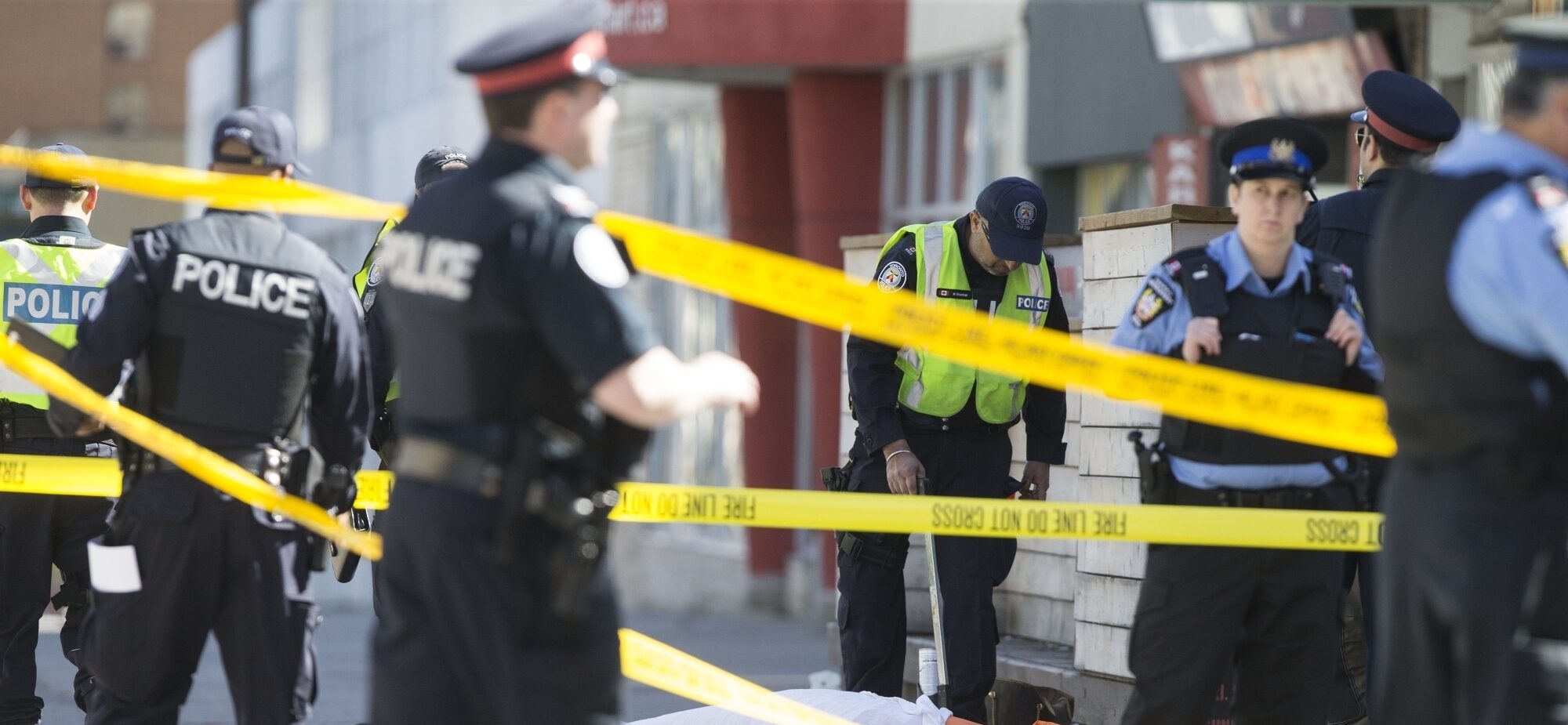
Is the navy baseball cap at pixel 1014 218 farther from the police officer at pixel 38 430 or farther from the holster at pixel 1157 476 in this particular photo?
the police officer at pixel 38 430

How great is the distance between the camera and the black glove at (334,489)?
17.8 feet

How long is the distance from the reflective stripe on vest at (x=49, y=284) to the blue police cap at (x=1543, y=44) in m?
4.74

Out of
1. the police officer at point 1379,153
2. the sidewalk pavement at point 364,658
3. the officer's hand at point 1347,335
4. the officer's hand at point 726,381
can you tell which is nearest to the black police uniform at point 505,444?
the officer's hand at point 726,381

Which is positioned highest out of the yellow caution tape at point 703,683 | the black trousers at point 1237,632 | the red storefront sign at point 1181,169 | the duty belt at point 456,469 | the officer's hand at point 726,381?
the red storefront sign at point 1181,169

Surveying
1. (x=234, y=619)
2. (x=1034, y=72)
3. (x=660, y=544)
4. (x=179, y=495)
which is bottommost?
(x=660, y=544)

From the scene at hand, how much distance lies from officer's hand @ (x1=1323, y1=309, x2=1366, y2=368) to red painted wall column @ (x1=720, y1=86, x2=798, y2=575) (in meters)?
12.3

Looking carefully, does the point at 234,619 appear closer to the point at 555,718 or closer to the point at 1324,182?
the point at 555,718

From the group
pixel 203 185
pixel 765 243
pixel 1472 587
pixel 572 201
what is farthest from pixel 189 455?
pixel 765 243

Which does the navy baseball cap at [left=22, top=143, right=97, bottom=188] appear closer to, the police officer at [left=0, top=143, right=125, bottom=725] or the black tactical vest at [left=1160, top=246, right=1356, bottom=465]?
the police officer at [left=0, top=143, right=125, bottom=725]

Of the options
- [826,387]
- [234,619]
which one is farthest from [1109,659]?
[826,387]

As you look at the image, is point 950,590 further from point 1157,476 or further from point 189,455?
point 189,455

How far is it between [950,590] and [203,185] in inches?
112

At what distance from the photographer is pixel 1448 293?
407 cm

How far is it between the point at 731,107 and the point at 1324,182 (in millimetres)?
6720
